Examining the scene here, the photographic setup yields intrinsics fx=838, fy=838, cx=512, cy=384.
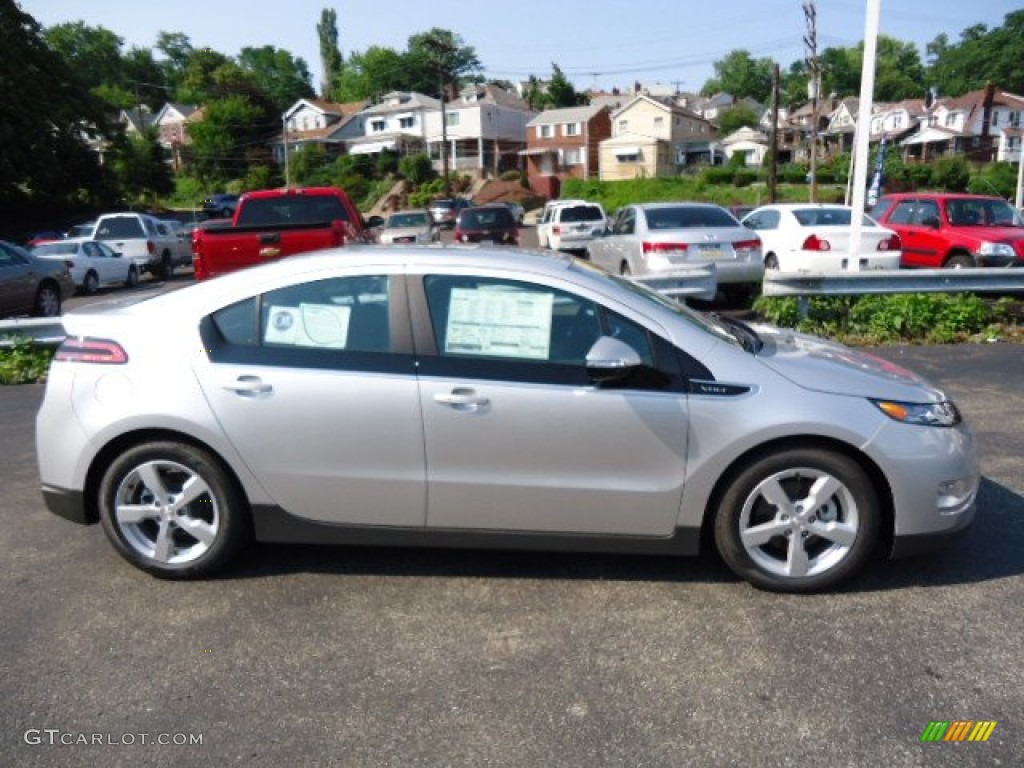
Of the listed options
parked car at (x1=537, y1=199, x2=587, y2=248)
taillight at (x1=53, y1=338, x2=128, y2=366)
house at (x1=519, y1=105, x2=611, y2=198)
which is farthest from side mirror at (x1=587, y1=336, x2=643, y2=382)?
house at (x1=519, y1=105, x2=611, y2=198)

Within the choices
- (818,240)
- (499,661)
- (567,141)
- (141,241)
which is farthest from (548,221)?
(567,141)

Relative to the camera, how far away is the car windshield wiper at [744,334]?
4.09 meters

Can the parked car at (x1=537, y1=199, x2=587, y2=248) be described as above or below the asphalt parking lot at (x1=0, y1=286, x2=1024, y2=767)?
above

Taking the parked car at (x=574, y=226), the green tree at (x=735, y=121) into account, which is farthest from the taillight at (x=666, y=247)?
the green tree at (x=735, y=121)

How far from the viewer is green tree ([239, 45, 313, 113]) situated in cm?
11150

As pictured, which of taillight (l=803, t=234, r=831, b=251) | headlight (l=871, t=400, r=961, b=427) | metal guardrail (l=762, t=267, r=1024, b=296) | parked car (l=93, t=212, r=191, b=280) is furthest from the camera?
parked car (l=93, t=212, r=191, b=280)

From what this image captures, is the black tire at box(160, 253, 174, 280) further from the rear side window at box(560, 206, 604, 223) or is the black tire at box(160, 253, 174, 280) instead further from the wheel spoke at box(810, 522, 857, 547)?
the wheel spoke at box(810, 522, 857, 547)

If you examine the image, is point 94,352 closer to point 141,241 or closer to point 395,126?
point 141,241

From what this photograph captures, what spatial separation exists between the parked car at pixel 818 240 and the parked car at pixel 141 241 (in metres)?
17.5

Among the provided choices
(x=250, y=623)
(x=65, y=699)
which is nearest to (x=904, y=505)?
(x=250, y=623)

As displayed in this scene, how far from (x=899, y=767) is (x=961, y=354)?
7.43m

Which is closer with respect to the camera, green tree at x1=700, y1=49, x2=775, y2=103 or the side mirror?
the side mirror

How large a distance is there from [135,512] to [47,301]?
11954mm

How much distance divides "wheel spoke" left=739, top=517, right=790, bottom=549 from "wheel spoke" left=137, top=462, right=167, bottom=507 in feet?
8.86
